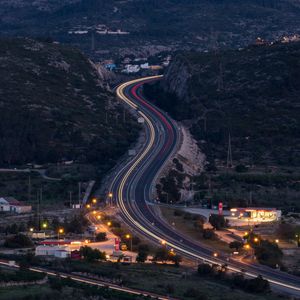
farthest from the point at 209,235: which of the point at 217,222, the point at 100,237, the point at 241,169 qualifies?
the point at 241,169

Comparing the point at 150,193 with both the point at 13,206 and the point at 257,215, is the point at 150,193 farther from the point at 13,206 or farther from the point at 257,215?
the point at 13,206

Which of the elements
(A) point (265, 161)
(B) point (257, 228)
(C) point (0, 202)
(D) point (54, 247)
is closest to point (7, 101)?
(A) point (265, 161)

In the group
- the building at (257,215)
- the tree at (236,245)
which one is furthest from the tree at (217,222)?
the tree at (236,245)

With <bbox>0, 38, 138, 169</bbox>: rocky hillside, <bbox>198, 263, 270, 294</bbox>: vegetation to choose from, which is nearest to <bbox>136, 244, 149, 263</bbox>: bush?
<bbox>198, 263, 270, 294</bbox>: vegetation

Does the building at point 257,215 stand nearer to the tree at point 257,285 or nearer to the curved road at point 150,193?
the curved road at point 150,193

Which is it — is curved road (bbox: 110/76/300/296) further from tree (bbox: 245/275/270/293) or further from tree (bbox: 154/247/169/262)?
tree (bbox: 154/247/169/262)
